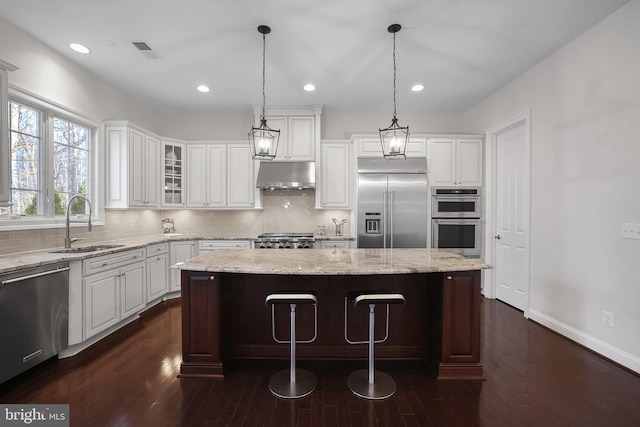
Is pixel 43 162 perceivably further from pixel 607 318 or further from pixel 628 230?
pixel 607 318

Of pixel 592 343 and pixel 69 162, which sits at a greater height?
pixel 69 162

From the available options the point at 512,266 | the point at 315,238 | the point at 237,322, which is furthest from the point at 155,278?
the point at 512,266

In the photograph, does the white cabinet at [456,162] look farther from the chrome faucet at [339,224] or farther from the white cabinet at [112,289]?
the white cabinet at [112,289]

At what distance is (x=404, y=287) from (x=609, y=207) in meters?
2.02

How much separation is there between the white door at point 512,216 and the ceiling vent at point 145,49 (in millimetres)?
4587

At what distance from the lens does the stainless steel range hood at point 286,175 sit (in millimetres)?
4547

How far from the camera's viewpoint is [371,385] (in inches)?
84.4

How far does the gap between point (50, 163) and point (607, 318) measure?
5.78 meters

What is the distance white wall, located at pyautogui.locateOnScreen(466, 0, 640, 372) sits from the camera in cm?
242

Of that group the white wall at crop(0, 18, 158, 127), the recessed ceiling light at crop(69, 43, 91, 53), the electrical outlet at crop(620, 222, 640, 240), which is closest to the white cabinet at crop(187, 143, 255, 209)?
the white wall at crop(0, 18, 158, 127)

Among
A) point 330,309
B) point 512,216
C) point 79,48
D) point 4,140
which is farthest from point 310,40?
point 512,216

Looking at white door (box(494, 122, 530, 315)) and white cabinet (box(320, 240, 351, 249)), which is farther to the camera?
white cabinet (box(320, 240, 351, 249))

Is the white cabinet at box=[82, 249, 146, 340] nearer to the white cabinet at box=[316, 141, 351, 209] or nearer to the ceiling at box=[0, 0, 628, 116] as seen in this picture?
the ceiling at box=[0, 0, 628, 116]

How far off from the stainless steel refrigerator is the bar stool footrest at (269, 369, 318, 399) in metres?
2.44
